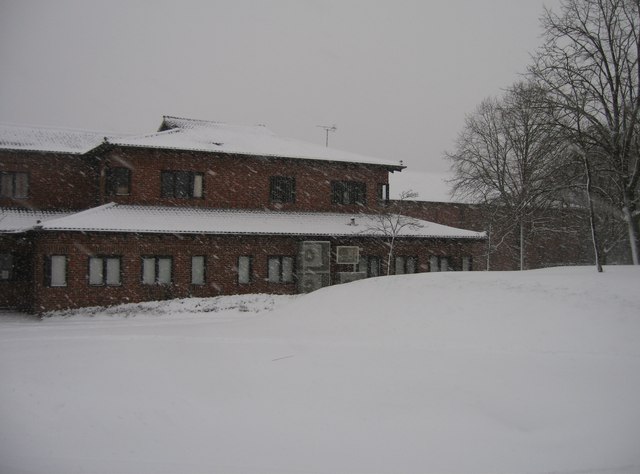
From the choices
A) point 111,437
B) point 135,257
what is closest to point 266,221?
point 135,257

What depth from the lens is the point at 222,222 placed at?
24641mm

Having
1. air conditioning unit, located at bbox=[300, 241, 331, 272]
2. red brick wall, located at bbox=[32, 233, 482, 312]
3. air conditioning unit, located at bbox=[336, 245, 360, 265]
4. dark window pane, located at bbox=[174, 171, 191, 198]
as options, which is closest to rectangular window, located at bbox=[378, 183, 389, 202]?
red brick wall, located at bbox=[32, 233, 482, 312]

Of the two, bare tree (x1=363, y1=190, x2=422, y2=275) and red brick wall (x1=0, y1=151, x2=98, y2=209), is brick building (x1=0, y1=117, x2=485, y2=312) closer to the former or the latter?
red brick wall (x1=0, y1=151, x2=98, y2=209)

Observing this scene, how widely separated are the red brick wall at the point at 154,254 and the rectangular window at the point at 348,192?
3270 millimetres

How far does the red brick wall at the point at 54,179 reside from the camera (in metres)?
27.3

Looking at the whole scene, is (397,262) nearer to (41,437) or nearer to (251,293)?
(251,293)

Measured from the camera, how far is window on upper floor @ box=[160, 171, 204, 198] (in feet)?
83.9

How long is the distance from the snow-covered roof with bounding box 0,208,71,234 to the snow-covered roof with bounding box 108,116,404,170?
5.79m

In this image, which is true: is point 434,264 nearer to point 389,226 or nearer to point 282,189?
point 389,226

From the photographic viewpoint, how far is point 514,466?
295 inches

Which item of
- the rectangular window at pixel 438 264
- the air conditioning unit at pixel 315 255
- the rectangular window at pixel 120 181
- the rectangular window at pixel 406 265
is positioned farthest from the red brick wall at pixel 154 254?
the rectangular window at pixel 438 264

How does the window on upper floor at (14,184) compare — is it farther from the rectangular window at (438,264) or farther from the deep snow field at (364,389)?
the rectangular window at (438,264)

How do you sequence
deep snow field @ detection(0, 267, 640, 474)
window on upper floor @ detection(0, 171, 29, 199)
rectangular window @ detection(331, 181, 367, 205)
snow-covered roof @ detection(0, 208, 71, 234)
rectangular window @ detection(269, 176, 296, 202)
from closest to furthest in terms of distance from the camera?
deep snow field @ detection(0, 267, 640, 474), snow-covered roof @ detection(0, 208, 71, 234), window on upper floor @ detection(0, 171, 29, 199), rectangular window @ detection(269, 176, 296, 202), rectangular window @ detection(331, 181, 367, 205)

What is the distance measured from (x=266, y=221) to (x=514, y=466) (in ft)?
64.9
